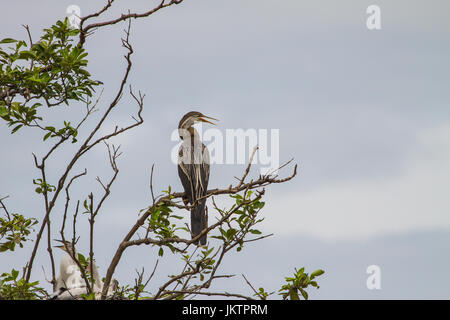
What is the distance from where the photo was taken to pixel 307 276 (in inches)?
279

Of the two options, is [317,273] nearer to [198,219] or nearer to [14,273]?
[198,219]

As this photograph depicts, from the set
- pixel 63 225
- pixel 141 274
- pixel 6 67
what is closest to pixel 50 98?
pixel 6 67

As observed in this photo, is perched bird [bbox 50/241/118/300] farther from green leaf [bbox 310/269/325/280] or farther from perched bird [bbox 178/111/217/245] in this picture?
green leaf [bbox 310/269/325/280]

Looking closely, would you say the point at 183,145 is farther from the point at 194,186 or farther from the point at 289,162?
the point at 289,162

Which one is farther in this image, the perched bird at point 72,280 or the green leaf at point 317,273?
the perched bird at point 72,280

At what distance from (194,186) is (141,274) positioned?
7.37 ft

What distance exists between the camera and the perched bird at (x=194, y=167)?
898 cm

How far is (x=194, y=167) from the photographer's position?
9102mm

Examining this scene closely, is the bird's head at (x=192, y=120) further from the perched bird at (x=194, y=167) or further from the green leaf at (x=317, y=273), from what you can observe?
the green leaf at (x=317, y=273)

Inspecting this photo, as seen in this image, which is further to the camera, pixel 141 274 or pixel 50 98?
pixel 50 98

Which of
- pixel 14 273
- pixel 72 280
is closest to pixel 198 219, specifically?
pixel 72 280

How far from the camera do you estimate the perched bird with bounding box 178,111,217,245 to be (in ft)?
29.5

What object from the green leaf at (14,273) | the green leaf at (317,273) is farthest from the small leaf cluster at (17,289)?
the green leaf at (317,273)

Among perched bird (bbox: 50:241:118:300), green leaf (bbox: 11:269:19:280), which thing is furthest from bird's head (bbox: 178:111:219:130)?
green leaf (bbox: 11:269:19:280)
